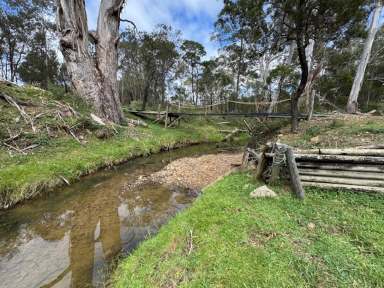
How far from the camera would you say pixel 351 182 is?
3.10 metres

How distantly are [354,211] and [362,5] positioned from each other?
7696 mm

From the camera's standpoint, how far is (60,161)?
5535 mm

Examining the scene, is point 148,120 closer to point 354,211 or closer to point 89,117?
point 89,117

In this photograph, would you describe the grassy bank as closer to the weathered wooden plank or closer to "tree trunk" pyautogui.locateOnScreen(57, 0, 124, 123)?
"tree trunk" pyautogui.locateOnScreen(57, 0, 124, 123)

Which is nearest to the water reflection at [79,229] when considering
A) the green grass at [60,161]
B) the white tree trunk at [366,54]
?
the green grass at [60,161]

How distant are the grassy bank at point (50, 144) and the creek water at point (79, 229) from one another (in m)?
0.44

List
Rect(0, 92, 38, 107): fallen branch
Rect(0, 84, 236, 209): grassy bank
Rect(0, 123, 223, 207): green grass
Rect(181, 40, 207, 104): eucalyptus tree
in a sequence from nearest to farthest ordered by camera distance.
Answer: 1. Rect(0, 123, 223, 207): green grass
2. Rect(0, 84, 236, 209): grassy bank
3. Rect(0, 92, 38, 107): fallen branch
4. Rect(181, 40, 207, 104): eucalyptus tree

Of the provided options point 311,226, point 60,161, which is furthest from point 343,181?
point 60,161

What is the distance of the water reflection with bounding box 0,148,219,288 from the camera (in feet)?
8.47

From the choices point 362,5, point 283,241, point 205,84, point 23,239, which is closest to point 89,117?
point 23,239

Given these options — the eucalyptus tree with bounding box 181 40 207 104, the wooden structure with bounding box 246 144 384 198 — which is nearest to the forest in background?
the eucalyptus tree with bounding box 181 40 207 104

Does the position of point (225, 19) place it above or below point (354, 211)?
above

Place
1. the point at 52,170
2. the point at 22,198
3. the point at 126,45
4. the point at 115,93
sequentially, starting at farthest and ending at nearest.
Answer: the point at 126,45 < the point at 115,93 < the point at 52,170 < the point at 22,198

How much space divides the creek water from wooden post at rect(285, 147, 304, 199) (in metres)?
2.23
